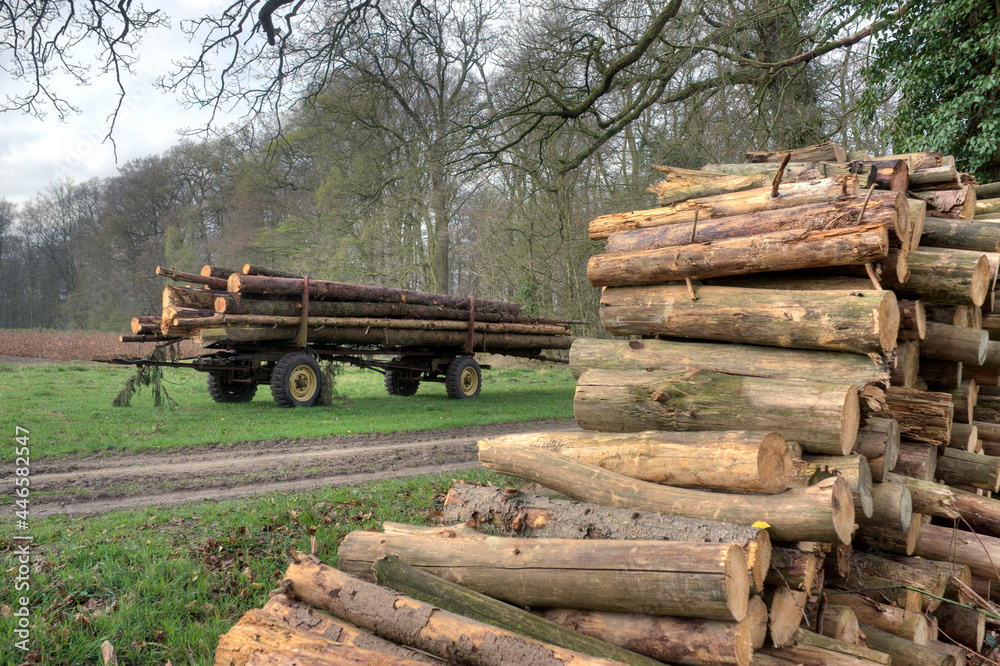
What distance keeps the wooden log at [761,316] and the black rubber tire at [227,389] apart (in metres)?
9.87

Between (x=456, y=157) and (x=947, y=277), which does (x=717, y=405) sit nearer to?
(x=947, y=277)

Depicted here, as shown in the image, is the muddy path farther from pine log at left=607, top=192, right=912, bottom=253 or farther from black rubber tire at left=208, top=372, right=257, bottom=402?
black rubber tire at left=208, top=372, right=257, bottom=402

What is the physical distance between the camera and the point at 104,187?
33.6m

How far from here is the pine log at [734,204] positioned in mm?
4719

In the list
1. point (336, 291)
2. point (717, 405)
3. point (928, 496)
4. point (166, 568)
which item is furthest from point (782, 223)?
point (336, 291)

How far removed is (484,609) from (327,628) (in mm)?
741

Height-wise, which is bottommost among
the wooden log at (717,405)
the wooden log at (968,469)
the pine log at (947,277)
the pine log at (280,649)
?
the pine log at (280,649)

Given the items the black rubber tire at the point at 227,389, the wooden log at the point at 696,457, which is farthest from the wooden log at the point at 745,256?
the black rubber tire at the point at 227,389

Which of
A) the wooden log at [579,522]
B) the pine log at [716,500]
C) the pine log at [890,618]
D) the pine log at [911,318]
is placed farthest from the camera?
the pine log at [911,318]

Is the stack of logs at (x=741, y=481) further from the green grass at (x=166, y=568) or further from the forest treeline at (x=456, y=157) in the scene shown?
the forest treeline at (x=456, y=157)

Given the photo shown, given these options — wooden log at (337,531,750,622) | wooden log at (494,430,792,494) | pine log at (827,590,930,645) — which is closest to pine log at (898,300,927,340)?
wooden log at (494,430,792,494)

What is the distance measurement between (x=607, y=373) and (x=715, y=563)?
7.06 ft

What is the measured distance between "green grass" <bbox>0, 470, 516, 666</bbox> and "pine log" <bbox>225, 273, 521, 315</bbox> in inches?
258

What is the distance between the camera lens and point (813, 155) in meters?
6.38
